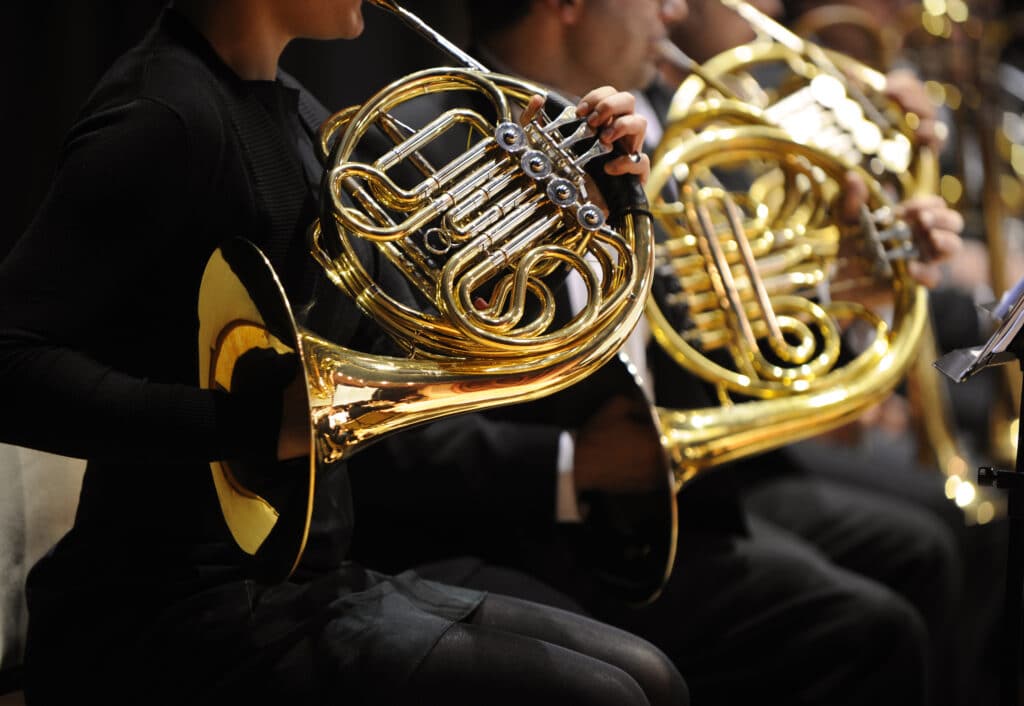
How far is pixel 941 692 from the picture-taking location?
2090 mm

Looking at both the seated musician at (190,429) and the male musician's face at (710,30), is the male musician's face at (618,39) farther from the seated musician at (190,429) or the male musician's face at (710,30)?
the seated musician at (190,429)

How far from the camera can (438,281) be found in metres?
1.02

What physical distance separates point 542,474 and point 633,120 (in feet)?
1.81

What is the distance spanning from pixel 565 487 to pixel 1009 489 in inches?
23.7

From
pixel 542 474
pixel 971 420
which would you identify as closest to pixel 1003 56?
pixel 971 420

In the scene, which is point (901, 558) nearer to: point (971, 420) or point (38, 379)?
point (971, 420)

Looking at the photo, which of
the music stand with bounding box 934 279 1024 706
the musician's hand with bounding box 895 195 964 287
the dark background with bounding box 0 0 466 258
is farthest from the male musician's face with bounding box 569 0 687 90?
the music stand with bounding box 934 279 1024 706

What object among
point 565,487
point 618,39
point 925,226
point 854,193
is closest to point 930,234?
point 925,226

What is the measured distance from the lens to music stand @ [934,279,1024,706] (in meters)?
1.07

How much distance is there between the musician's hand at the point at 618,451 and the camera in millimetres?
1360

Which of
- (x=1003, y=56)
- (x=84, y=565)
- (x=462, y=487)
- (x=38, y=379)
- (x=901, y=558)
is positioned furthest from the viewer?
(x=1003, y=56)

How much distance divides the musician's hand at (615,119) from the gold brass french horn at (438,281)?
0.02 m

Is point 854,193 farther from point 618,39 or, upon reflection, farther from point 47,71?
point 47,71

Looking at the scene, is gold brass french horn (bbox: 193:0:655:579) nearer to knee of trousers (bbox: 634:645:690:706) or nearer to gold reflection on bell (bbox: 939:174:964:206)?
knee of trousers (bbox: 634:645:690:706)
